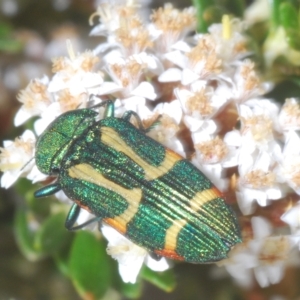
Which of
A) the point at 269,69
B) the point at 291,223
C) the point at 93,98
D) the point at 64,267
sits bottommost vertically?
the point at 64,267

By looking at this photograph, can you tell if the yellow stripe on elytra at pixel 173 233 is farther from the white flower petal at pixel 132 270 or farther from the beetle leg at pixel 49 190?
the beetle leg at pixel 49 190

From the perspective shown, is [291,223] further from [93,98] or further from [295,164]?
[93,98]

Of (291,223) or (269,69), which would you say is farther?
(269,69)

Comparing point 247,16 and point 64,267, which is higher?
point 247,16

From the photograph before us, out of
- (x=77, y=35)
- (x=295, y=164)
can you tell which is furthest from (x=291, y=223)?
(x=77, y=35)

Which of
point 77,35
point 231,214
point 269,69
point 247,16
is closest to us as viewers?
point 231,214

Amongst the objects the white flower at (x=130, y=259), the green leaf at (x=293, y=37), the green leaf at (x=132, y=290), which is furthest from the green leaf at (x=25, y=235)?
the green leaf at (x=293, y=37)

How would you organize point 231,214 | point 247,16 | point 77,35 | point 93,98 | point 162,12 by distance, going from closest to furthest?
point 231,214 → point 93,98 → point 162,12 → point 247,16 → point 77,35

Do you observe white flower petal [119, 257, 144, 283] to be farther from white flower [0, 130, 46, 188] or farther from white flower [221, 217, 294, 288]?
white flower [0, 130, 46, 188]
